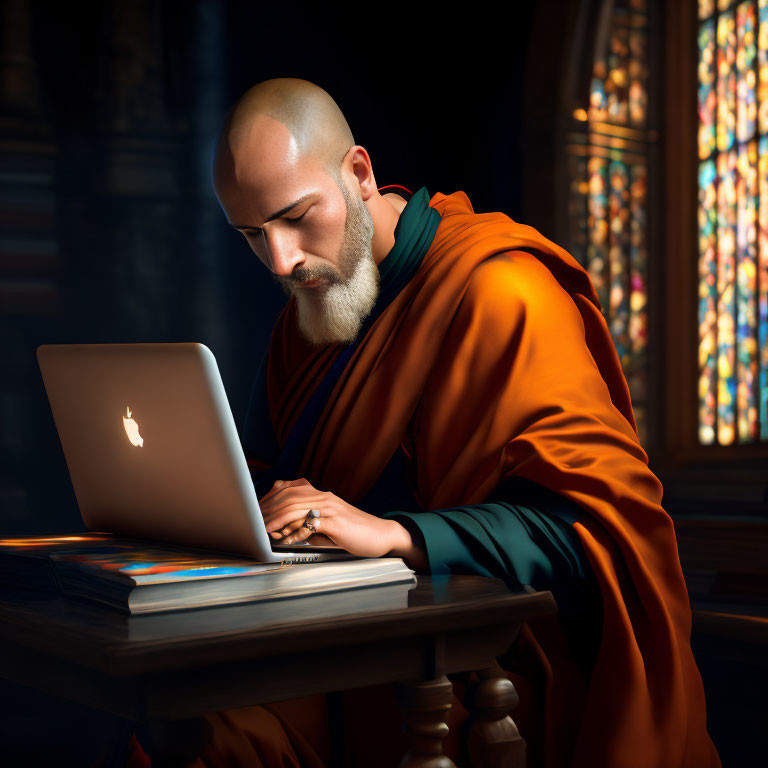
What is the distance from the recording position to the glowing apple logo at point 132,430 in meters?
1.50

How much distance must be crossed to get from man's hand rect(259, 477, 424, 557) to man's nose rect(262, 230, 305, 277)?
0.58m

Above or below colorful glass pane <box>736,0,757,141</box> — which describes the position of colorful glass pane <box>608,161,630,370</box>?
below

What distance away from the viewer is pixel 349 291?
6.79ft

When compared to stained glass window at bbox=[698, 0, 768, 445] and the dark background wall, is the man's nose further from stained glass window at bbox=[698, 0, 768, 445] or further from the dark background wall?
stained glass window at bbox=[698, 0, 768, 445]

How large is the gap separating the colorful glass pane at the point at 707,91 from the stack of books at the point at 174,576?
395 cm

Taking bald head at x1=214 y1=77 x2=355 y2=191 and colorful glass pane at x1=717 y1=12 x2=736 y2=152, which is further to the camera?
colorful glass pane at x1=717 y1=12 x2=736 y2=152

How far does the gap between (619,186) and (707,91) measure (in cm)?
63

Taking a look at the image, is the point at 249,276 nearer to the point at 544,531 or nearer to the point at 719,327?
the point at 719,327

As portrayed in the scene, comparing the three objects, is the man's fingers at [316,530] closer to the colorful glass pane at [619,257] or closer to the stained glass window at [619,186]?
the stained glass window at [619,186]

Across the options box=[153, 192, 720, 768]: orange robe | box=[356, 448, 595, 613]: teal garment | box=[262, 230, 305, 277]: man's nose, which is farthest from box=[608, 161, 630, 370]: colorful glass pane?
box=[356, 448, 595, 613]: teal garment

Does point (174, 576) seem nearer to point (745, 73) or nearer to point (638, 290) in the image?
point (638, 290)

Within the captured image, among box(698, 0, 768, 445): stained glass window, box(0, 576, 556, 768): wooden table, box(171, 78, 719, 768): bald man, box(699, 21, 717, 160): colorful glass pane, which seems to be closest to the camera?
box(0, 576, 556, 768): wooden table

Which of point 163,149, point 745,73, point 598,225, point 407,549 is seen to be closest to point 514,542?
A: point 407,549

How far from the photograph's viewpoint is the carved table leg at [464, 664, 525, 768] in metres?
1.39
